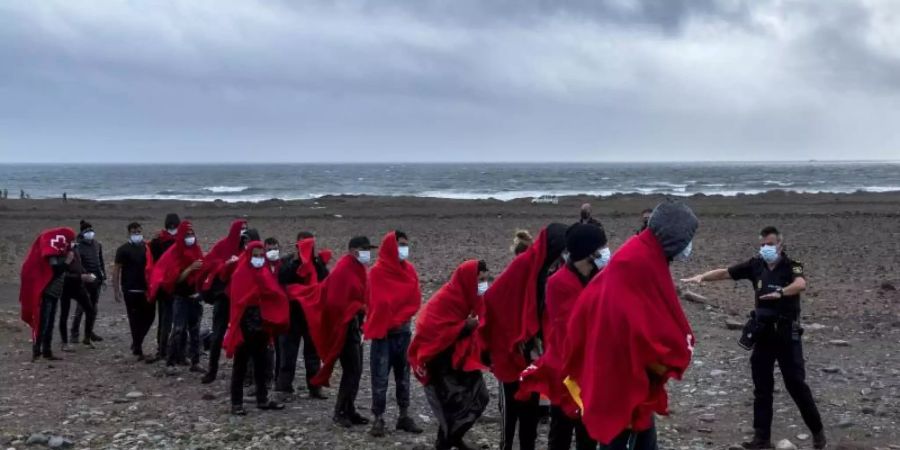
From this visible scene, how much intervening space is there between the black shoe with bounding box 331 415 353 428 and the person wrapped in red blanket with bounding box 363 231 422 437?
0.29 m

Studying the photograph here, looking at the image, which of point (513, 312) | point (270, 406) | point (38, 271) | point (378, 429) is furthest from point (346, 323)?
point (38, 271)

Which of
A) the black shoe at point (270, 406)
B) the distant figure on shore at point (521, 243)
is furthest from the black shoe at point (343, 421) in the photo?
the distant figure on shore at point (521, 243)

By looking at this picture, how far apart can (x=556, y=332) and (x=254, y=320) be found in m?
4.08

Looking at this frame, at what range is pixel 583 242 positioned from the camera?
562 centimetres

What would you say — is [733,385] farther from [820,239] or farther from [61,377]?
[820,239]

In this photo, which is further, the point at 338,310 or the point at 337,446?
the point at 338,310

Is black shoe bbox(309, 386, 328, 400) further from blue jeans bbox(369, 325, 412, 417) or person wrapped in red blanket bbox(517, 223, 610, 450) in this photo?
person wrapped in red blanket bbox(517, 223, 610, 450)

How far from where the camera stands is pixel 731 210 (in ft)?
127

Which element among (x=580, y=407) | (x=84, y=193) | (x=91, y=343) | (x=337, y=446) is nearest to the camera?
(x=580, y=407)

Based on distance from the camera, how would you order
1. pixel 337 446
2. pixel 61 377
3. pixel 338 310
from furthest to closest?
1. pixel 61 377
2. pixel 338 310
3. pixel 337 446

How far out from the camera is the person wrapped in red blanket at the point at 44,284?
36.5ft

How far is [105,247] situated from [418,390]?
1845 cm

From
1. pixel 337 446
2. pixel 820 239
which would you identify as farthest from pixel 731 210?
pixel 337 446

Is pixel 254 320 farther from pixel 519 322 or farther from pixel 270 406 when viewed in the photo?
pixel 519 322
